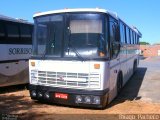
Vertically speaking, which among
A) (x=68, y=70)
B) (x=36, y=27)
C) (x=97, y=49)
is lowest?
(x=68, y=70)

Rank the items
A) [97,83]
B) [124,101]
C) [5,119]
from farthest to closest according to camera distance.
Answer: [124,101], [97,83], [5,119]

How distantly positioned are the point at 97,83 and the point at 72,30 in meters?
1.77

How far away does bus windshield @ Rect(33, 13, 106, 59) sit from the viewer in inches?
355

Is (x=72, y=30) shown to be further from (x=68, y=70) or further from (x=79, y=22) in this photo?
(x=68, y=70)

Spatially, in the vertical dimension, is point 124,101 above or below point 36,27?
below

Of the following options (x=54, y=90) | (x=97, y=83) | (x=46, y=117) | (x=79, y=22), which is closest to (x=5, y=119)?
(x=46, y=117)

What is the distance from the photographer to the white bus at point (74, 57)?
8.95 meters

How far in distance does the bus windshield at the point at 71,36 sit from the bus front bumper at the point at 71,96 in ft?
3.33

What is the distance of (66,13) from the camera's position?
9.49 metres

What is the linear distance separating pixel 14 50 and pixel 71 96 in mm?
4394

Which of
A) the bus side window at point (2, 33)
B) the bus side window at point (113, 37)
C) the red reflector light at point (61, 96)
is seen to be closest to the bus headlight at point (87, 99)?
the red reflector light at point (61, 96)

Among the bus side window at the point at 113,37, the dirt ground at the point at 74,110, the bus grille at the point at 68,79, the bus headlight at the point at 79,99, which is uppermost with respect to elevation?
the bus side window at the point at 113,37

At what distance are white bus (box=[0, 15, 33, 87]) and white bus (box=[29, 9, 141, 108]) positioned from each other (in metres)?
2.61

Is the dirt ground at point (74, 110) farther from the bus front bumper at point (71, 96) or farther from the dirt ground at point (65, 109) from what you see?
the bus front bumper at point (71, 96)
